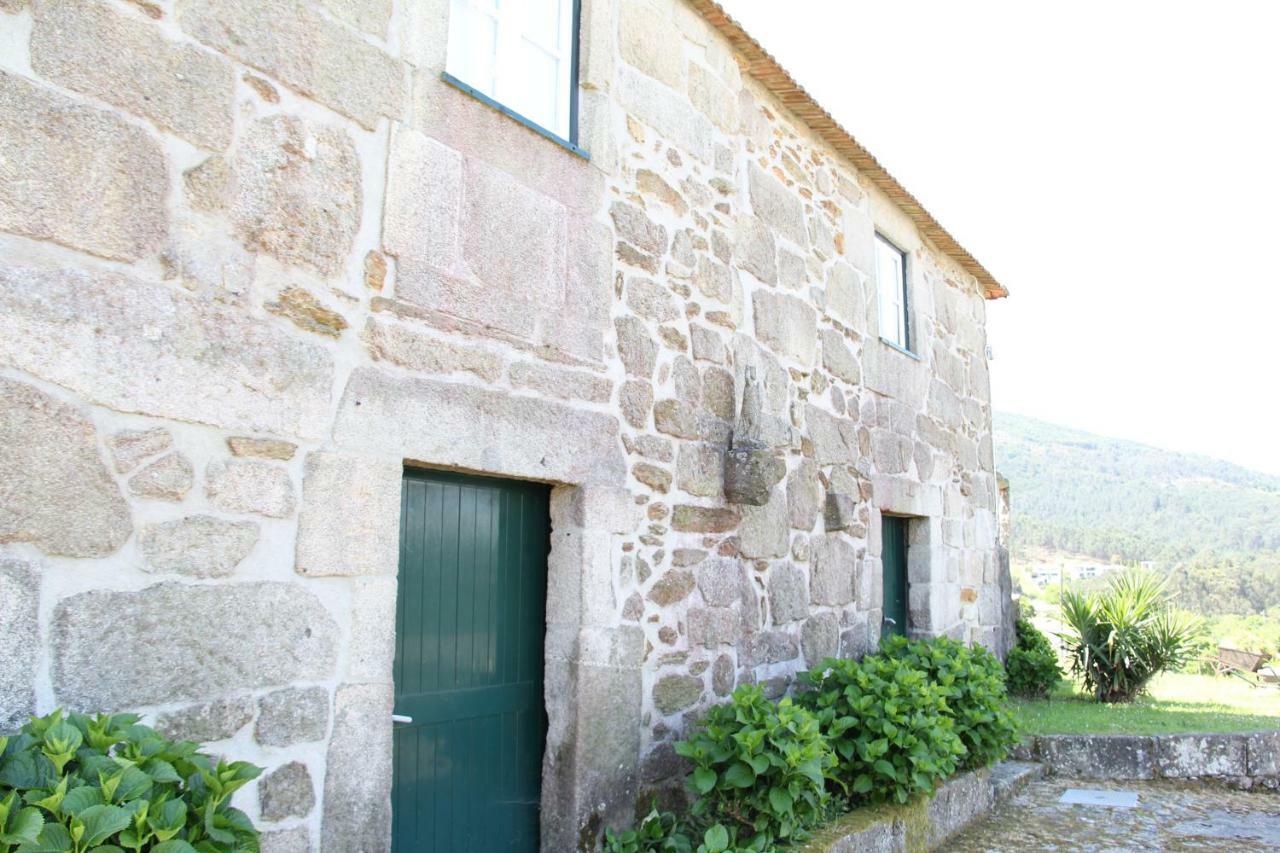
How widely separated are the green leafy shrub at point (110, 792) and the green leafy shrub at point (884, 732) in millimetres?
3058

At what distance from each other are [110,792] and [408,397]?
1546 mm

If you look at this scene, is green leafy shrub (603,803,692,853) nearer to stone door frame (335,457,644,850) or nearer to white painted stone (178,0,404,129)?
stone door frame (335,457,644,850)

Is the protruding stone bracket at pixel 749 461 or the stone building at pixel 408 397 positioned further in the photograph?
the protruding stone bracket at pixel 749 461

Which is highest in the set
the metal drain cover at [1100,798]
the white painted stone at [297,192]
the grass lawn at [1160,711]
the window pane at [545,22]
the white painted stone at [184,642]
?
the window pane at [545,22]

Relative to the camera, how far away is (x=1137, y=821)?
5363 mm

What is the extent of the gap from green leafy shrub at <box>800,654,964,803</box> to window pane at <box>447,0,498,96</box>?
3.30 meters

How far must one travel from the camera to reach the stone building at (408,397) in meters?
2.40

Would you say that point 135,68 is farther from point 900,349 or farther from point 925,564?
point 925,564

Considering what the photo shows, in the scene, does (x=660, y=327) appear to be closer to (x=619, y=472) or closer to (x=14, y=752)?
(x=619, y=472)

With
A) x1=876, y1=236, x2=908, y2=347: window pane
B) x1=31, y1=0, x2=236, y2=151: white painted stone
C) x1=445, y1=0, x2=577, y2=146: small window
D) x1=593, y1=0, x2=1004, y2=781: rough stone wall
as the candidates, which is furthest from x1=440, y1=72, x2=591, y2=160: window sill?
x1=876, y1=236, x2=908, y2=347: window pane

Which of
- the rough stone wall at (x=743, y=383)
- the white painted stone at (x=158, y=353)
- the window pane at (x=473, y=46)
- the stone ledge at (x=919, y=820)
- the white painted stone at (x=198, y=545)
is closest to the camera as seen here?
the white painted stone at (x=158, y=353)

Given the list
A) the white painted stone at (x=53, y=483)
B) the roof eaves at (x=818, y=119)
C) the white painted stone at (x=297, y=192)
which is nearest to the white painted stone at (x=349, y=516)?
the white painted stone at (x=53, y=483)

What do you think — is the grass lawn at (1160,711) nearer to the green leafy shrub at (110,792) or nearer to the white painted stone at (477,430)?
the white painted stone at (477,430)

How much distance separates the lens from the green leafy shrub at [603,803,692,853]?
3.68 m
